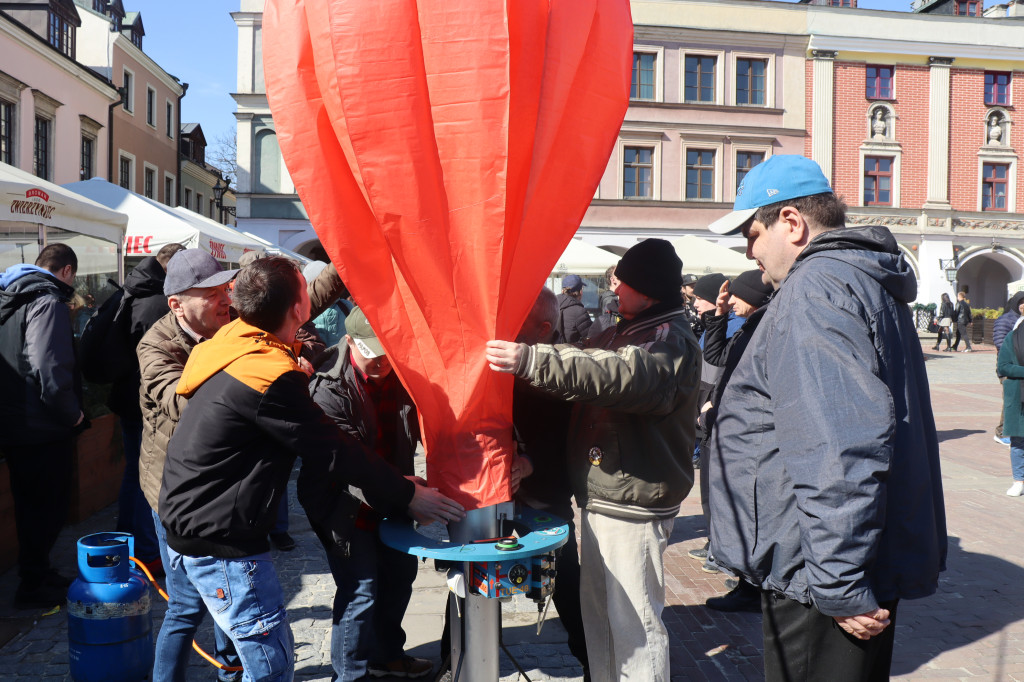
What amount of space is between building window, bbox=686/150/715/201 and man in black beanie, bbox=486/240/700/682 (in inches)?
1075

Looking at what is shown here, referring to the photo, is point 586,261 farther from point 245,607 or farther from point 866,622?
point 866,622

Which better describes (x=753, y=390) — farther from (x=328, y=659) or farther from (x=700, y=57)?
(x=700, y=57)

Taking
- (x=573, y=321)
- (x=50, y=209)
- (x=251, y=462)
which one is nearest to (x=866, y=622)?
(x=251, y=462)

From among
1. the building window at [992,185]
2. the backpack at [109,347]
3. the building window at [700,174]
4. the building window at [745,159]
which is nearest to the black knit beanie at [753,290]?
the backpack at [109,347]

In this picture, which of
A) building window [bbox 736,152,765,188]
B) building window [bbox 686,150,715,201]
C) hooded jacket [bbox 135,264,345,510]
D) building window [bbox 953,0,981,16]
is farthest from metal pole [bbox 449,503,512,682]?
building window [bbox 953,0,981,16]

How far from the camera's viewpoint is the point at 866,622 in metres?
1.95

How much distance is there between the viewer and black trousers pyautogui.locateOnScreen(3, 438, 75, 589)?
453cm

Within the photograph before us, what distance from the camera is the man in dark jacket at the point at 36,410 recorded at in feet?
14.7

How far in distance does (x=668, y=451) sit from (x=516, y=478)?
0.64 metres

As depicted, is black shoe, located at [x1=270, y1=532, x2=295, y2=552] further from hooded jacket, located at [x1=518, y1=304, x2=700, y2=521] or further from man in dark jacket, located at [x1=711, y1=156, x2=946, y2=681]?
man in dark jacket, located at [x1=711, y1=156, x2=946, y2=681]

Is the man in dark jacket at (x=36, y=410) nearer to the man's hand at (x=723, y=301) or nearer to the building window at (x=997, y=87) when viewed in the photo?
the man's hand at (x=723, y=301)

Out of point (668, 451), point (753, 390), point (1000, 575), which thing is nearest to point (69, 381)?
point (668, 451)

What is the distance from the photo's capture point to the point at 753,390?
2244 mm

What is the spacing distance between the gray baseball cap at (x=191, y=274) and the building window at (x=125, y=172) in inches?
1014
